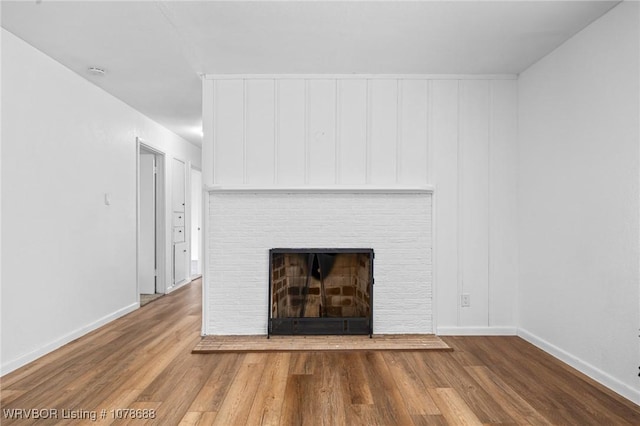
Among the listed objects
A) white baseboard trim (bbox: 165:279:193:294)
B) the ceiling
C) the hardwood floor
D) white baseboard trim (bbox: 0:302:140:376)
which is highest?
the ceiling

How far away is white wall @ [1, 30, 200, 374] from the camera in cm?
289

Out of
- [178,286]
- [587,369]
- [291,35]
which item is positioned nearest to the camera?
[587,369]

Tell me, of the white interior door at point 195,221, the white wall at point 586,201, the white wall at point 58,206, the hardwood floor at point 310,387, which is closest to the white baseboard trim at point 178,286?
the white interior door at point 195,221

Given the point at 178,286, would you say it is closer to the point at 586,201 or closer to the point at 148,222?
the point at 148,222

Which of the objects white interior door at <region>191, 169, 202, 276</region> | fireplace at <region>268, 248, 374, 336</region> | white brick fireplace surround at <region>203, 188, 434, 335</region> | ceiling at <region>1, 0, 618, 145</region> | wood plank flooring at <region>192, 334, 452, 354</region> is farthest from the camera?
white interior door at <region>191, 169, 202, 276</region>

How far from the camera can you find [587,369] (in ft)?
9.21

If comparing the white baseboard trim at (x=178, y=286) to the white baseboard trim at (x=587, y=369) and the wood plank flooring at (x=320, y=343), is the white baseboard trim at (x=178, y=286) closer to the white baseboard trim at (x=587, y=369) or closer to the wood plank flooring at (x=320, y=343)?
the wood plank flooring at (x=320, y=343)

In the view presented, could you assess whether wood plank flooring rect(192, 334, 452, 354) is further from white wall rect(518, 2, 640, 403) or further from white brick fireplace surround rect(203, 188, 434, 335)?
white wall rect(518, 2, 640, 403)

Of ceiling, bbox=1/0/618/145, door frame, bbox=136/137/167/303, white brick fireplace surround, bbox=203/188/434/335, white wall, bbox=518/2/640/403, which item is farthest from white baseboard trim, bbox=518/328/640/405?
door frame, bbox=136/137/167/303

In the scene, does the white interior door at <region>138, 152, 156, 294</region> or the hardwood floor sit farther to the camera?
the white interior door at <region>138, 152, 156, 294</region>

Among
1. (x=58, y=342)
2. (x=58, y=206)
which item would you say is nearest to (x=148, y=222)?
(x=58, y=206)

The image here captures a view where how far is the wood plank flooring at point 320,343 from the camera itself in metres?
3.35

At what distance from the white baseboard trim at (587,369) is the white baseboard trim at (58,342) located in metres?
3.96

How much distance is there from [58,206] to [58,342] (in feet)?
3.67
